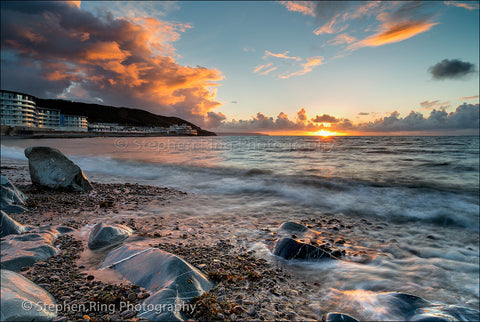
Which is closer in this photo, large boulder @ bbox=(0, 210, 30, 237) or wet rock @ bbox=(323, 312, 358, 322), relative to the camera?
wet rock @ bbox=(323, 312, 358, 322)

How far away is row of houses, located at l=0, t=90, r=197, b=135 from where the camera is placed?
72.9 metres

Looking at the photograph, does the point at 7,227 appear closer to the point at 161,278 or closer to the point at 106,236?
the point at 106,236

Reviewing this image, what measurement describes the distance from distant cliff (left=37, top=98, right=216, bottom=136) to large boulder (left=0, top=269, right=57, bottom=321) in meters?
149

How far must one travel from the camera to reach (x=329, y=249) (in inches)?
156

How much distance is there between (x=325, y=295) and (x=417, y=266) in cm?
217

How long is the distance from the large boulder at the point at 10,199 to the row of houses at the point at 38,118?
92628 mm

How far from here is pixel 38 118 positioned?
88.6 meters

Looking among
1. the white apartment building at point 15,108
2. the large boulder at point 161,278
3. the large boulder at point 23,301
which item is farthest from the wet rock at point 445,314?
the white apartment building at point 15,108

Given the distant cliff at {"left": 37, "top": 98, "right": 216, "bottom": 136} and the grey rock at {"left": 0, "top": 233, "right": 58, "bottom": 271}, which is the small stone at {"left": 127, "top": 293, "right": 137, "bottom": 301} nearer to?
the grey rock at {"left": 0, "top": 233, "right": 58, "bottom": 271}

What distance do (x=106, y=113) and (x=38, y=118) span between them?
51.0 metres

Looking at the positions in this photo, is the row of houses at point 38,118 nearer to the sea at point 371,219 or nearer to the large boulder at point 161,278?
the sea at point 371,219

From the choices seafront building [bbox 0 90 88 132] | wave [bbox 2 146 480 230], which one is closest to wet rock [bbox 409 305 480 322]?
wave [bbox 2 146 480 230]

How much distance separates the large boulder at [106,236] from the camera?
3.48m

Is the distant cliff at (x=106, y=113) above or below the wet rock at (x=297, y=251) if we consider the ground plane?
above
